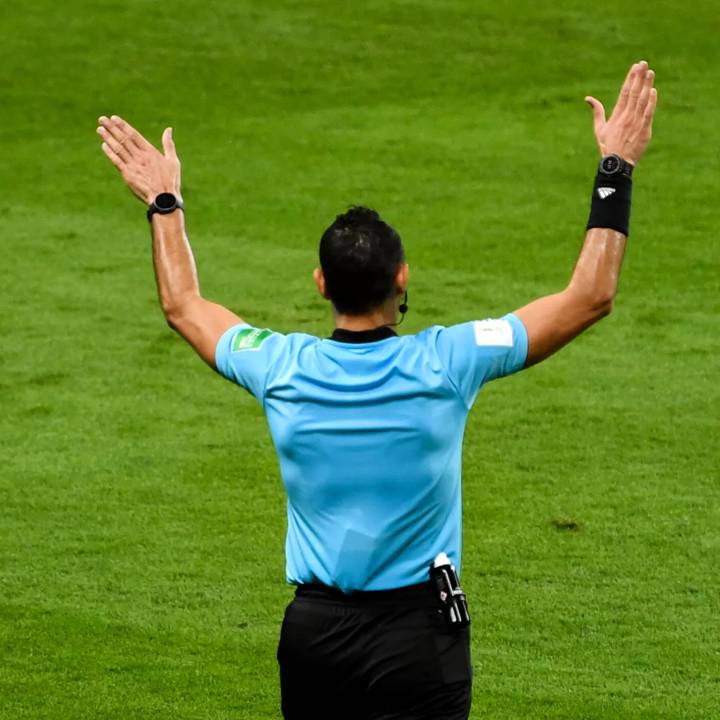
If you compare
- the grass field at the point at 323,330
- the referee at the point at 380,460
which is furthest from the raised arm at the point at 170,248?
the grass field at the point at 323,330

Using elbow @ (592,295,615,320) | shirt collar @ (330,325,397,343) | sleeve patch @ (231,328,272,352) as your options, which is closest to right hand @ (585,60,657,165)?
elbow @ (592,295,615,320)

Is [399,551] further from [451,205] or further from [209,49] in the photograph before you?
Answer: [209,49]

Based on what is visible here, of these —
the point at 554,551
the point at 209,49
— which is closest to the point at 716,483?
the point at 554,551

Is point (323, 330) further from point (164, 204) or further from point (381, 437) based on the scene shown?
point (381, 437)

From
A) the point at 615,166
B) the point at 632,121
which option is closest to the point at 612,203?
the point at 615,166

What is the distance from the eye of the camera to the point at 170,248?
12.2ft

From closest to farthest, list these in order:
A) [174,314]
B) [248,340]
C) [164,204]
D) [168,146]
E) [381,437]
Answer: [381,437], [248,340], [174,314], [164,204], [168,146]

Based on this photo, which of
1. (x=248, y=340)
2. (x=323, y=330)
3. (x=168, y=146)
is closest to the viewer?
(x=248, y=340)

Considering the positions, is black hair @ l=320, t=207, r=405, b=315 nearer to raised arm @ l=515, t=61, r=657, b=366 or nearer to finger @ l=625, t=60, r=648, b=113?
raised arm @ l=515, t=61, r=657, b=366

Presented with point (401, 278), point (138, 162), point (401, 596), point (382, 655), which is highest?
point (138, 162)

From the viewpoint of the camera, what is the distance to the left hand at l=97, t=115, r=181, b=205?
3.82m

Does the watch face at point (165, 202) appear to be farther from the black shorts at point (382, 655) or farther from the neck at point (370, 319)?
the black shorts at point (382, 655)

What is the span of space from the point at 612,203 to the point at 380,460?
715 millimetres

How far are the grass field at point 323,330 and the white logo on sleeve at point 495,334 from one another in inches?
97.1
